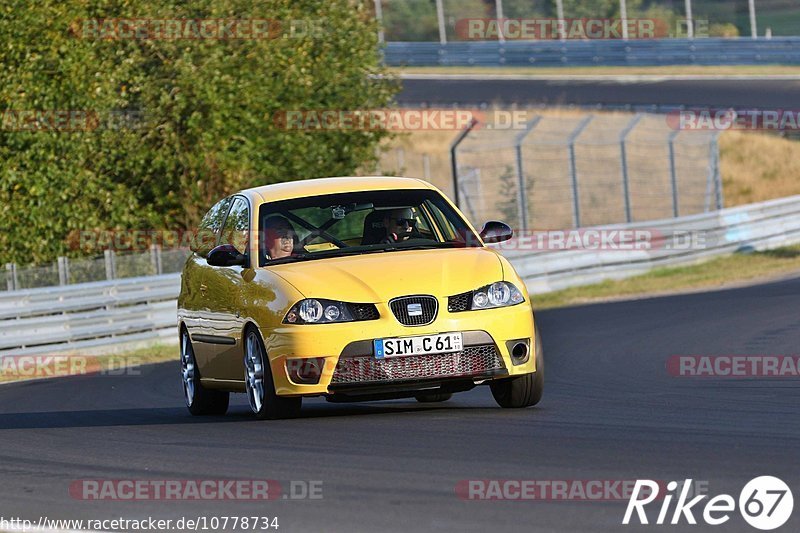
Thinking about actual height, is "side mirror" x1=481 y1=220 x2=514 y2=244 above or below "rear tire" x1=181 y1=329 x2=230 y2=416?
above

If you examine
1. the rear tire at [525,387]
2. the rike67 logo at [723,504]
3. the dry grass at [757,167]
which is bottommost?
the dry grass at [757,167]

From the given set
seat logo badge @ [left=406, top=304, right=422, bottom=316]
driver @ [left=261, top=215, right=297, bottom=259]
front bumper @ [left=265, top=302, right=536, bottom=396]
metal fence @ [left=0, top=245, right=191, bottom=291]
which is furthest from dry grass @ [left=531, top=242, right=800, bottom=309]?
seat logo badge @ [left=406, top=304, right=422, bottom=316]

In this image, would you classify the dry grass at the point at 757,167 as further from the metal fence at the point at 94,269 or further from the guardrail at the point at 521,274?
the metal fence at the point at 94,269

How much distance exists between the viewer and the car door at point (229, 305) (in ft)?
35.7

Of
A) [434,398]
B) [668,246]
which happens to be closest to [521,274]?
[668,246]

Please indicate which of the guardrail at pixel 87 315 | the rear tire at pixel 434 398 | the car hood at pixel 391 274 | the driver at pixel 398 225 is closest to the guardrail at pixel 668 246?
the guardrail at pixel 87 315

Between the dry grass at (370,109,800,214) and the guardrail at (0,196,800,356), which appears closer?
the guardrail at (0,196,800,356)

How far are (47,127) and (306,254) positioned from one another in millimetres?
15252

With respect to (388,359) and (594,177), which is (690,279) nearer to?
(594,177)

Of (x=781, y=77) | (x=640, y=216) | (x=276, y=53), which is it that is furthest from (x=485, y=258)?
(x=781, y=77)

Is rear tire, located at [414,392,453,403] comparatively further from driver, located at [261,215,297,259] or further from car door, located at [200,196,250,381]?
driver, located at [261,215,297,259]

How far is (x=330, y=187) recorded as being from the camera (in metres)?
11.2

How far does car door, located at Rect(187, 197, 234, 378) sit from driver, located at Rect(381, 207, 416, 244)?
54.2 inches

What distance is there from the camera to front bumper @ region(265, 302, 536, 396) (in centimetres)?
969
